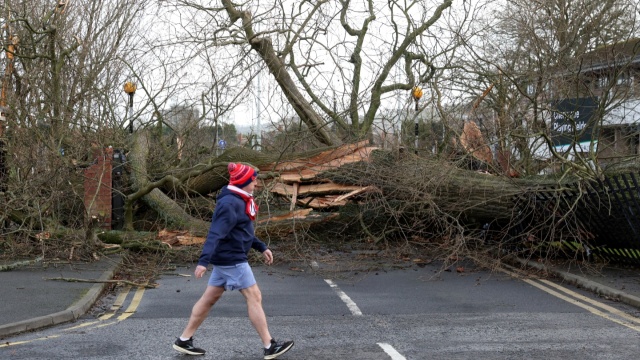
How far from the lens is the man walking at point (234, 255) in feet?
19.7

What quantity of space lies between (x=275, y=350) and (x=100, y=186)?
893cm

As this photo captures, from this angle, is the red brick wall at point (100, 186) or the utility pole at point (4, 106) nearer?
the red brick wall at point (100, 186)

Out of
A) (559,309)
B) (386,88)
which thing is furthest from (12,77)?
(559,309)

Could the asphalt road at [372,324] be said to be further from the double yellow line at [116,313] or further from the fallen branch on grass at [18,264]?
the fallen branch on grass at [18,264]

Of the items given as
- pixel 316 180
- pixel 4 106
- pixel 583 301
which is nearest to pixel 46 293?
pixel 4 106

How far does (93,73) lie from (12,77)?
1.99m

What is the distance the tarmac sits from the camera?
→ 301 inches

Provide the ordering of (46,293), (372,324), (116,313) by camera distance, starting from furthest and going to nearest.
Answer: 1. (46,293)
2. (116,313)
3. (372,324)

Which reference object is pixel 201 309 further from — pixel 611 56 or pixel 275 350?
pixel 611 56

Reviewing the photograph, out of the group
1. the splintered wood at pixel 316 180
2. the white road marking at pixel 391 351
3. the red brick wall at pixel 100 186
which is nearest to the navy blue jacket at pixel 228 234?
the white road marking at pixel 391 351

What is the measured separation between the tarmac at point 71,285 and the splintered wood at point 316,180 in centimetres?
350

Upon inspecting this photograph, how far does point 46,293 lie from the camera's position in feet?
30.1

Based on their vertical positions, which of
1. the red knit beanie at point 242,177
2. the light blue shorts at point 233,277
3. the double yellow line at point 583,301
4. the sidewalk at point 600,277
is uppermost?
the red knit beanie at point 242,177

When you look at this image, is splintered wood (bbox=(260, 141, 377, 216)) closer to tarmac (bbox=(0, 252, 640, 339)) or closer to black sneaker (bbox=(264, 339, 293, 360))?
tarmac (bbox=(0, 252, 640, 339))
